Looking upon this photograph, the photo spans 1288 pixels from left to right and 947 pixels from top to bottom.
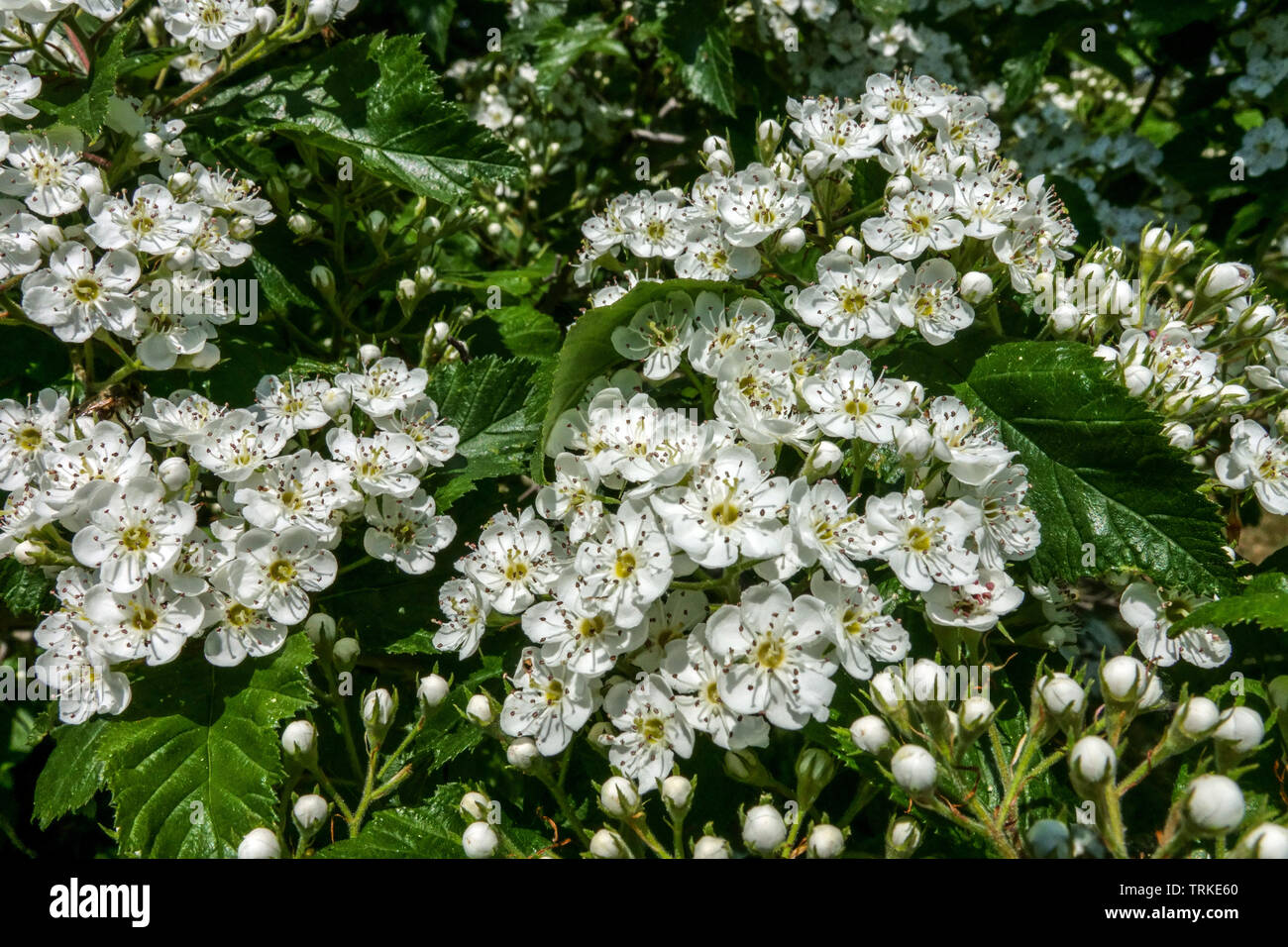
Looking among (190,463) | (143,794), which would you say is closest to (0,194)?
(190,463)

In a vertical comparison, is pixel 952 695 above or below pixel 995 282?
below

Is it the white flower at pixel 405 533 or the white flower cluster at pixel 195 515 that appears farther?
the white flower at pixel 405 533

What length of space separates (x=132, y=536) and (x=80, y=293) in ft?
2.34

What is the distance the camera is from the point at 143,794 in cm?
216

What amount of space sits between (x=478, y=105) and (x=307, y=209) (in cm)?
168

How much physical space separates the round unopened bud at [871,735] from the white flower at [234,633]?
1.39 metres

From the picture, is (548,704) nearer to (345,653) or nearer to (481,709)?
(481,709)

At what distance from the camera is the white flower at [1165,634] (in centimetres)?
221

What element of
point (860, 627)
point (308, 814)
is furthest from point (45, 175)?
point (860, 627)

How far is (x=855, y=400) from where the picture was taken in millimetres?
2211

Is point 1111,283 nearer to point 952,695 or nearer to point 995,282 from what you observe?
point 995,282

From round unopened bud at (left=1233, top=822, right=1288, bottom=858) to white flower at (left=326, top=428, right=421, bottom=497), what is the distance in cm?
193

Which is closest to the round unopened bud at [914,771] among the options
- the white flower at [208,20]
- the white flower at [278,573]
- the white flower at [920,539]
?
the white flower at [920,539]

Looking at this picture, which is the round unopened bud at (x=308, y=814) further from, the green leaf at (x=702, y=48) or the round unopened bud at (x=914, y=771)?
the green leaf at (x=702, y=48)
